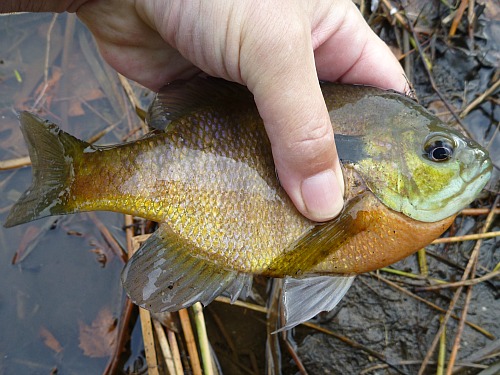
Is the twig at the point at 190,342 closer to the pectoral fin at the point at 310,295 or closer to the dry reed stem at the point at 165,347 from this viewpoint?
the dry reed stem at the point at 165,347

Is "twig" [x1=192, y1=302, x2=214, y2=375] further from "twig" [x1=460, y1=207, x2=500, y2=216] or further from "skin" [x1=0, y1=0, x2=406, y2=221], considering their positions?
"twig" [x1=460, y1=207, x2=500, y2=216]

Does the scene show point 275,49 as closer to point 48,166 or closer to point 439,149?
point 439,149

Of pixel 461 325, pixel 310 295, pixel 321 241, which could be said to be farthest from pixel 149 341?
pixel 461 325

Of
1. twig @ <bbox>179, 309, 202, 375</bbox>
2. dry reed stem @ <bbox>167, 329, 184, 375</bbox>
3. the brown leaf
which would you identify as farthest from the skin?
the brown leaf

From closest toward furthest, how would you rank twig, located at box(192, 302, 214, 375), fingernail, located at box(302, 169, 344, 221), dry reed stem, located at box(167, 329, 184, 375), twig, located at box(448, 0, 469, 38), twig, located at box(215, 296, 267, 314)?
1. fingernail, located at box(302, 169, 344, 221)
2. twig, located at box(192, 302, 214, 375)
3. dry reed stem, located at box(167, 329, 184, 375)
4. twig, located at box(215, 296, 267, 314)
5. twig, located at box(448, 0, 469, 38)

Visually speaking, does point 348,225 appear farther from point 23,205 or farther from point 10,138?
point 10,138

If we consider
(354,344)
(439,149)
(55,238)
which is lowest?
(354,344)

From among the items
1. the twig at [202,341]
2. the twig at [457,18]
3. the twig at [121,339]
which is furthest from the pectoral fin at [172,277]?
the twig at [457,18]
